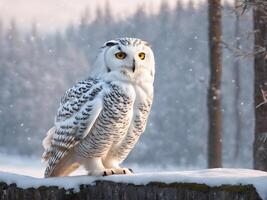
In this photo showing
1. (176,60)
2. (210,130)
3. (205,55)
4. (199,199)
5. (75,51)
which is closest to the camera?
(199,199)

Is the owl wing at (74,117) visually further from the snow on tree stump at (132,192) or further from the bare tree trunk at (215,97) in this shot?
the bare tree trunk at (215,97)

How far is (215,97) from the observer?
10.0m

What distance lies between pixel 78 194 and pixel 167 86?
35595 mm

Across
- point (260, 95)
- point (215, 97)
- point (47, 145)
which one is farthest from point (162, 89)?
point (47, 145)

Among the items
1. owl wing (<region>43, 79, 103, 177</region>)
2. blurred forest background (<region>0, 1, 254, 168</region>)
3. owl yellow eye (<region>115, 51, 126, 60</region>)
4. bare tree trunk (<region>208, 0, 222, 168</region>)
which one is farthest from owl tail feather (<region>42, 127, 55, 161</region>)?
blurred forest background (<region>0, 1, 254, 168</region>)

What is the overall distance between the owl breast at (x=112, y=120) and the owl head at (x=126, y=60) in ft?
0.42

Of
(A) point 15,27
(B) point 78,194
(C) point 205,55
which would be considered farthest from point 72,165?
(A) point 15,27

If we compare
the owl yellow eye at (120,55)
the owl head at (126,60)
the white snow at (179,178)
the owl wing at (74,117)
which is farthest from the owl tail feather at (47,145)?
the owl yellow eye at (120,55)

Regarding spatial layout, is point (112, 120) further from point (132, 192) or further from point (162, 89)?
point (162, 89)

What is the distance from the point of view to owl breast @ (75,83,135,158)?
4738 mm

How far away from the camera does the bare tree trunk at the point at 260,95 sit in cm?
781

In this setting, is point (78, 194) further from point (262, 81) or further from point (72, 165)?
point (262, 81)

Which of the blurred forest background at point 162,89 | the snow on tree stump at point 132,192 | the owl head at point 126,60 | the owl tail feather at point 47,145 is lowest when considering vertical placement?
→ the snow on tree stump at point 132,192

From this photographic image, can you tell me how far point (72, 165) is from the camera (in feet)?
16.8
